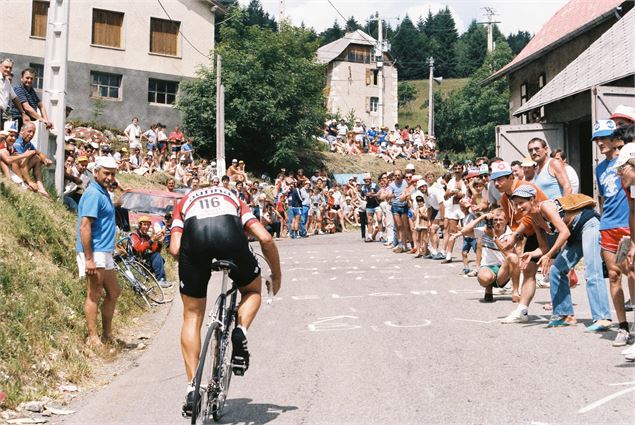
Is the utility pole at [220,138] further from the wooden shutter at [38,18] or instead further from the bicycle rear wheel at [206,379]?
the bicycle rear wheel at [206,379]

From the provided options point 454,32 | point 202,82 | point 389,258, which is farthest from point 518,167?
point 454,32

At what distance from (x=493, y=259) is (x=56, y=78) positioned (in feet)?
29.3

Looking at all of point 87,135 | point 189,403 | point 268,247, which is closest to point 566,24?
point 87,135

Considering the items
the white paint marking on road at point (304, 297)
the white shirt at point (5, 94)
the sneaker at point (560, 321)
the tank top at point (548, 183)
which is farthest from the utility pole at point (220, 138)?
the sneaker at point (560, 321)

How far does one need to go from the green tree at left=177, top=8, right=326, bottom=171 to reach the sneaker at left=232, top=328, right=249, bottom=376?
3658 cm

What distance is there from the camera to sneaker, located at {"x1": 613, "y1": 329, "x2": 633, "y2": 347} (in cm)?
862

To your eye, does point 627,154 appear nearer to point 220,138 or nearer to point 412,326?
point 412,326

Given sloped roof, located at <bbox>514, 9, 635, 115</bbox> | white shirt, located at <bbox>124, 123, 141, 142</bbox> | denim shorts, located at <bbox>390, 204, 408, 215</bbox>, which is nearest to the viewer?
denim shorts, located at <bbox>390, 204, 408, 215</bbox>

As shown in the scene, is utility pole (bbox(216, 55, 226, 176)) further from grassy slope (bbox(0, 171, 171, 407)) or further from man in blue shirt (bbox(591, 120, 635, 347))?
man in blue shirt (bbox(591, 120, 635, 347))

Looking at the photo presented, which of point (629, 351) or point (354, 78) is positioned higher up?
point (354, 78)

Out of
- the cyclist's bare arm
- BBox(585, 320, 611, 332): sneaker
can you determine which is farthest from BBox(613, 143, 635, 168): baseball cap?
the cyclist's bare arm

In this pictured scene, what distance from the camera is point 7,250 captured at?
10.6 metres

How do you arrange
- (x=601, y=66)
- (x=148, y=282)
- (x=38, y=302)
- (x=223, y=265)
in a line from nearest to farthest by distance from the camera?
(x=223, y=265), (x=38, y=302), (x=148, y=282), (x=601, y=66)

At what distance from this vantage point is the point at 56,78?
16016mm
